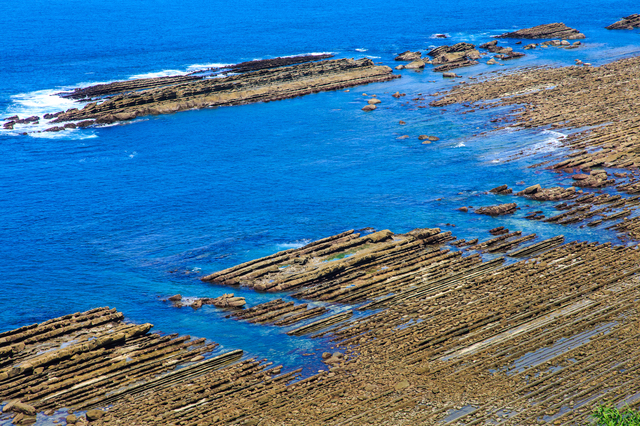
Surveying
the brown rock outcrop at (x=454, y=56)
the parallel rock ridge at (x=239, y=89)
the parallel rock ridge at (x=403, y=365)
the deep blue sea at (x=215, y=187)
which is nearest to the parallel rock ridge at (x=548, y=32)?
the brown rock outcrop at (x=454, y=56)

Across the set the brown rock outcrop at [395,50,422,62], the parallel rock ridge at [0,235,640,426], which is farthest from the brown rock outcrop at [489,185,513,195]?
the brown rock outcrop at [395,50,422,62]

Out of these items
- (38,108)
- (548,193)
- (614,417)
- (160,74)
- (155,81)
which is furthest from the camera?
(160,74)

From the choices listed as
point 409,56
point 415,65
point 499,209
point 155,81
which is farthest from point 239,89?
point 499,209

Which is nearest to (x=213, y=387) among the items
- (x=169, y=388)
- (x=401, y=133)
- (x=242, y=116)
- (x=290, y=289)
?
(x=169, y=388)

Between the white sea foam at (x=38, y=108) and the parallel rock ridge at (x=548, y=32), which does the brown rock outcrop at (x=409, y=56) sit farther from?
the white sea foam at (x=38, y=108)

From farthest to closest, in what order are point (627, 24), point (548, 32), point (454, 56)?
point (627, 24) < point (548, 32) < point (454, 56)

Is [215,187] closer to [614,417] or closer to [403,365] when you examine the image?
[403,365]
